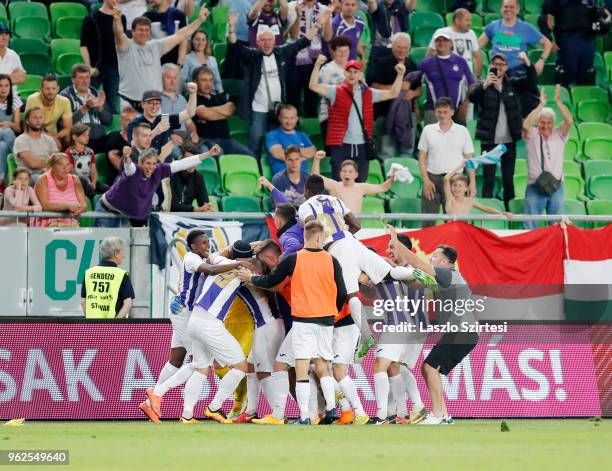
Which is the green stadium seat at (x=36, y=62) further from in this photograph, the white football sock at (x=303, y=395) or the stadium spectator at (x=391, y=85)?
the white football sock at (x=303, y=395)

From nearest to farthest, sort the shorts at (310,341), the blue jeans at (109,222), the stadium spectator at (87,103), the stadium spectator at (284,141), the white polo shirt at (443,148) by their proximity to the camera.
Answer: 1. the shorts at (310,341)
2. the blue jeans at (109,222)
3. the stadium spectator at (87,103)
4. the stadium spectator at (284,141)
5. the white polo shirt at (443,148)

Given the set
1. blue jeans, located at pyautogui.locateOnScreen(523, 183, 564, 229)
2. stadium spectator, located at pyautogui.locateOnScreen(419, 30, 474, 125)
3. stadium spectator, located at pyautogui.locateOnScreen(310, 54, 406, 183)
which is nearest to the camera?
stadium spectator, located at pyautogui.locateOnScreen(310, 54, 406, 183)

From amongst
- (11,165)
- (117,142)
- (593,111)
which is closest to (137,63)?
(117,142)

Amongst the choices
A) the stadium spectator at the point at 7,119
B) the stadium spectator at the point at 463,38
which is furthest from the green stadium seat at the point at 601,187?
the stadium spectator at the point at 7,119

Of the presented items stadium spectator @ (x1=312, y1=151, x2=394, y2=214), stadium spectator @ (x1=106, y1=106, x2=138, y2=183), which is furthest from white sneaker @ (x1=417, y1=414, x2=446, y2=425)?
stadium spectator @ (x1=106, y1=106, x2=138, y2=183)

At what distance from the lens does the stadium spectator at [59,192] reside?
18.0 meters

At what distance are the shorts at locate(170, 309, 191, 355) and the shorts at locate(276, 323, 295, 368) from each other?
113cm

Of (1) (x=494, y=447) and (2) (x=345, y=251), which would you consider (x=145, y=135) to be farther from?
(1) (x=494, y=447)

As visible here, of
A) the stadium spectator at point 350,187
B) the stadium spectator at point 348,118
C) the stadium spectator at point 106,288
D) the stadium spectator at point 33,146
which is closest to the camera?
the stadium spectator at point 106,288

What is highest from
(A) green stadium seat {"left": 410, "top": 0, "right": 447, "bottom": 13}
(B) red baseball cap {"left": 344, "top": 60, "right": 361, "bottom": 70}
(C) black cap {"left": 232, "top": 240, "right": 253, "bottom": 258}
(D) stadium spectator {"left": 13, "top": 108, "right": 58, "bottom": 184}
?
(A) green stadium seat {"left": 410, "top": 0, "right": 447, "bottom": 13}

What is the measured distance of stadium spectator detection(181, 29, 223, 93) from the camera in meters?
21.0

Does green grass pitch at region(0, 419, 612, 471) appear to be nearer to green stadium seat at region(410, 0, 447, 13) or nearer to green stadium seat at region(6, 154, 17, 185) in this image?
green stadium seat at region(6, 154, 17, 185)

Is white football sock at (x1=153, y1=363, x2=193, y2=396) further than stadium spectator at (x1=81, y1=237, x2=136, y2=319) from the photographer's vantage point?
No

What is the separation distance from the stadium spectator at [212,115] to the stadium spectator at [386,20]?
9.24 feet
